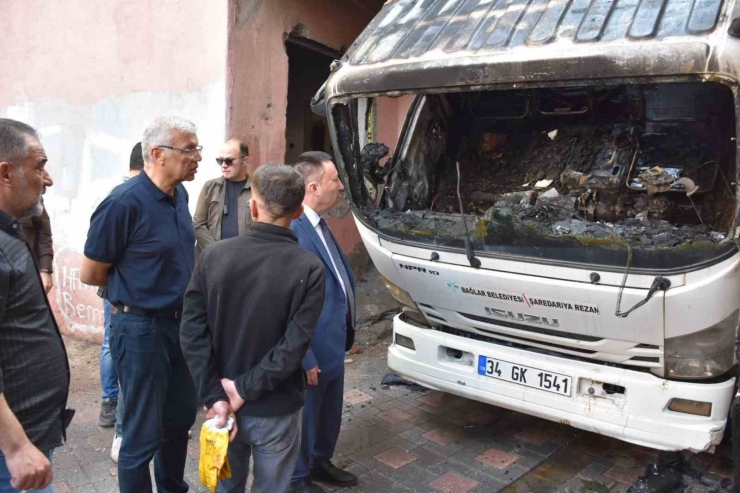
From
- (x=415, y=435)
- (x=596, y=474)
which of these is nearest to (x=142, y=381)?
(x=415, y=435)

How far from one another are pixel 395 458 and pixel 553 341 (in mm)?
1132

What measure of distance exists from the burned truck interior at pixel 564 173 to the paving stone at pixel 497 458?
4.06 feet

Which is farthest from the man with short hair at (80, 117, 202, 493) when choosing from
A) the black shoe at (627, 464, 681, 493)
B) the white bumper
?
the black shoe at (627, 464, 681, 493)

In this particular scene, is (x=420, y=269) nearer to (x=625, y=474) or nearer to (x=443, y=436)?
(x=443, y=436)

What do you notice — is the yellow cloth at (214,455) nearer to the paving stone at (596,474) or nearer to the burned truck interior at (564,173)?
the burned truck interior at (564,173)

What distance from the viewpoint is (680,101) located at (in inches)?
143

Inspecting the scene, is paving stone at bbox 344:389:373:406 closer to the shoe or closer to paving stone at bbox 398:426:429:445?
paving stone at bbox 398:426:429:445

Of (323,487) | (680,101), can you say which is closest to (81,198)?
(323,487)

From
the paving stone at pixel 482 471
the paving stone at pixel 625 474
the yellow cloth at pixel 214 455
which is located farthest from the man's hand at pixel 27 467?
the paving stone at pixel 625 474

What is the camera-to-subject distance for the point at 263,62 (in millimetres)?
4672

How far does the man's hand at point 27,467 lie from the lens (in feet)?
5.01

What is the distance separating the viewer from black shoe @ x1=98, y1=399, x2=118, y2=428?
3.66m

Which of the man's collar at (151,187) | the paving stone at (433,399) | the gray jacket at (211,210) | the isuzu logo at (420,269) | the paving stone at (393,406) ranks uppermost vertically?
the man's collar at (151,187)

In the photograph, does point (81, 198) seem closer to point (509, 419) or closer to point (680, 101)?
point (509, 419)
